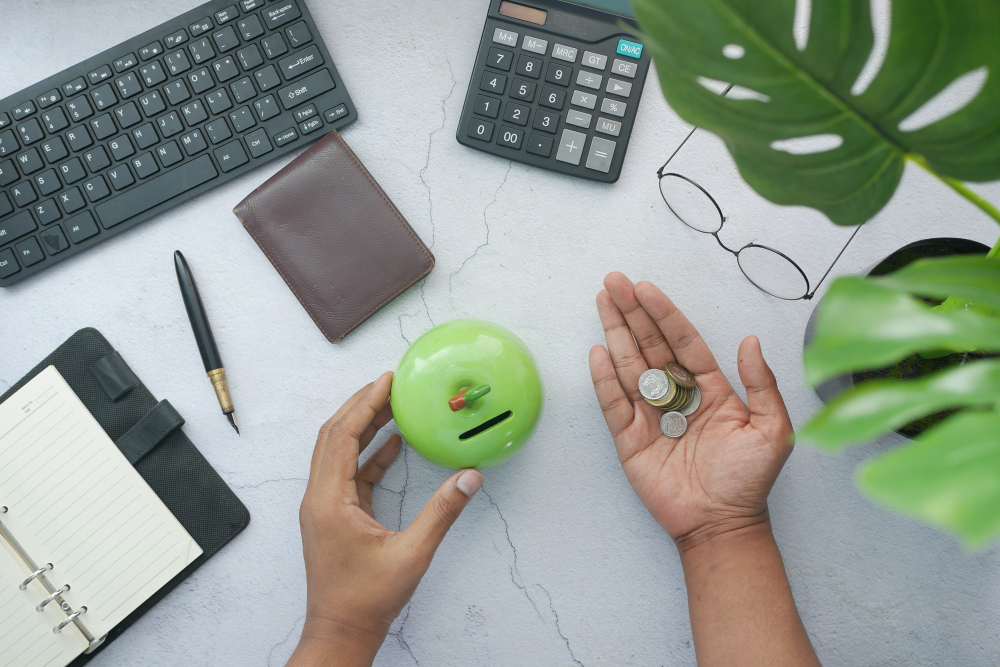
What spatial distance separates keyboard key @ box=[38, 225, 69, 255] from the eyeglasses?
28.4 inches

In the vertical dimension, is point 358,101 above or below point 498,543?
above

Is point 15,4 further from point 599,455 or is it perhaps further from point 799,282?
point 799,282

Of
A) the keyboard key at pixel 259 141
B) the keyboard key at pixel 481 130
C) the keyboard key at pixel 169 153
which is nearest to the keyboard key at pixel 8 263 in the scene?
the keyboard key at pixel 169 153

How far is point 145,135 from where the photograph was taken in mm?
736

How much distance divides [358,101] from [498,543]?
1.85 feet

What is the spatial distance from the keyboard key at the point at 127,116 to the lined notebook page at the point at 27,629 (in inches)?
20.2

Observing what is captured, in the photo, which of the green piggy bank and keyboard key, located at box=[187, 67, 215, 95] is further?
keyboard key, located at box=[187, 67, 215, 95]

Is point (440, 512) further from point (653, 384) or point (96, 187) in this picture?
point (96, 187)

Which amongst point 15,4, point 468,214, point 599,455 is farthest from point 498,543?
point 15,4

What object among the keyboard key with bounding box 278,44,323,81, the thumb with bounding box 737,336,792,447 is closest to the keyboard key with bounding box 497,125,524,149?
the keyboard key with bounding box 278,44,323,81

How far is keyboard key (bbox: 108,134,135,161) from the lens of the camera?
74cm

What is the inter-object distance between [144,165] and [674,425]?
2.29 ft

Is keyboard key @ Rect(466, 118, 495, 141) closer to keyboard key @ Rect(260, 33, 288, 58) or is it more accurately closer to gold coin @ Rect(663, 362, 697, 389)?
keyboard key @ Rect(260, 33, 288, 58)

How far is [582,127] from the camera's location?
717mm
